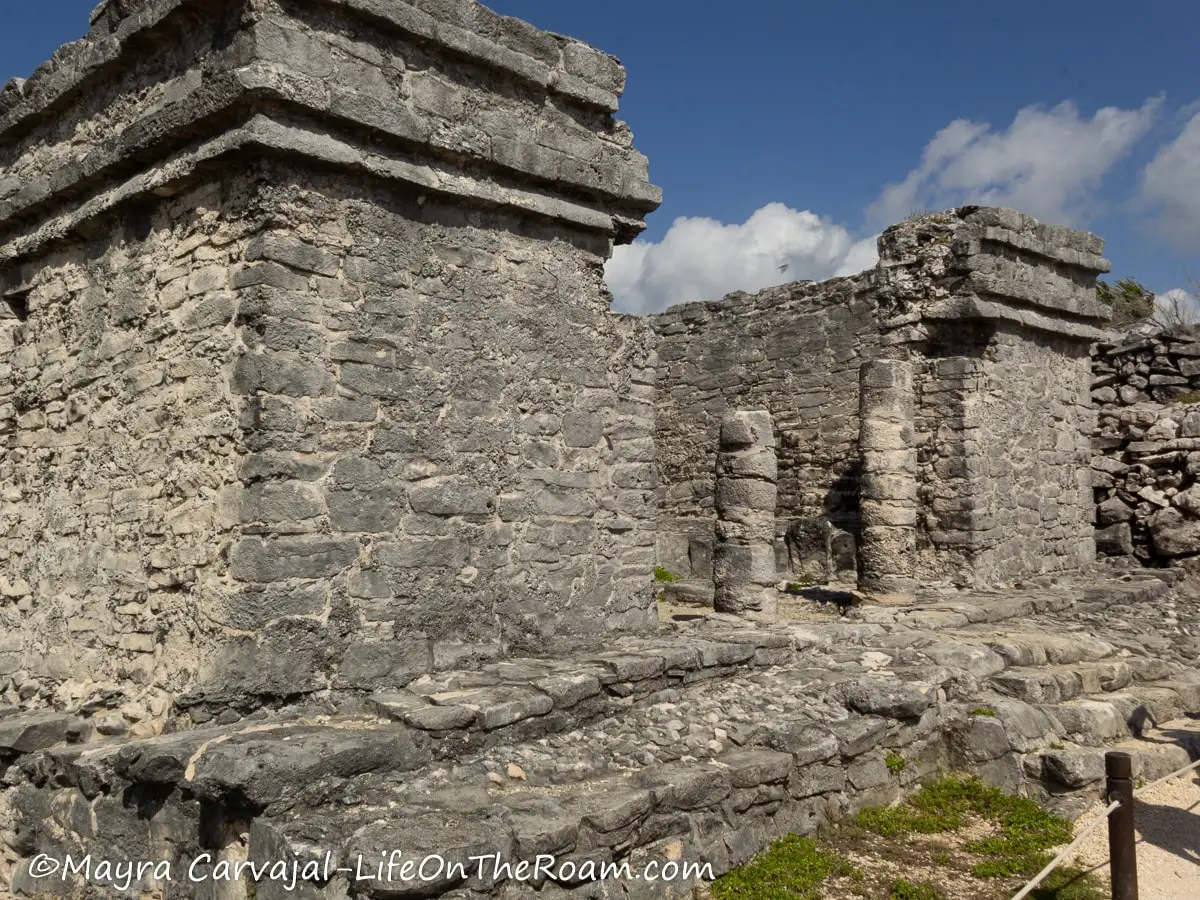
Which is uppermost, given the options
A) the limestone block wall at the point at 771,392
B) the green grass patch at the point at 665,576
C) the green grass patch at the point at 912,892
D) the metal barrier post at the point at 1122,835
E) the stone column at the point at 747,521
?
the limestone block wall at the point at 771,392

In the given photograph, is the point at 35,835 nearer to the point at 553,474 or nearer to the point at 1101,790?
the point at 553,474

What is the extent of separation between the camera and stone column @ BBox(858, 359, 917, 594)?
1050 centimetres

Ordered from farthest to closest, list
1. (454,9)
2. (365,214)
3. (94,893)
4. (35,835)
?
(454,9), (365,214), (35,835), (94,893)

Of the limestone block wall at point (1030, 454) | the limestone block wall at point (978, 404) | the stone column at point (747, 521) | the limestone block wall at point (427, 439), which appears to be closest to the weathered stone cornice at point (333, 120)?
the limestone block wall at point (427, 439)

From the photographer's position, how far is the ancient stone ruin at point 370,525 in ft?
14.8

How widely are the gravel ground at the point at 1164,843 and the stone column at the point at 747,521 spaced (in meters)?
3.89

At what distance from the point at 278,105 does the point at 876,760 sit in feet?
15.3

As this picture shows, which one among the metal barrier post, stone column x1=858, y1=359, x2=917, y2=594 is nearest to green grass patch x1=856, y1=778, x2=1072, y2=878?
the metal barrier post

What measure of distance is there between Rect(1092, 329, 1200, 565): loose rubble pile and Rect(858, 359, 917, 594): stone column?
3.06m

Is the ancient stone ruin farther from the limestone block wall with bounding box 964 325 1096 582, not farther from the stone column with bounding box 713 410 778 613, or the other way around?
the limestone block wall with bounding box 964 325 1096 582

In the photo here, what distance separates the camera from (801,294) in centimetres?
1445

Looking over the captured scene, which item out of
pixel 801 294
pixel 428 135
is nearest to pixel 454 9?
pixel 428 135

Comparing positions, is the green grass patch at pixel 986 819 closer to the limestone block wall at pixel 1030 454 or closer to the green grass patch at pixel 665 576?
the limestone block wall at pixel 1030 454

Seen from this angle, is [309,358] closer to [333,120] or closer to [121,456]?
[333,120]
